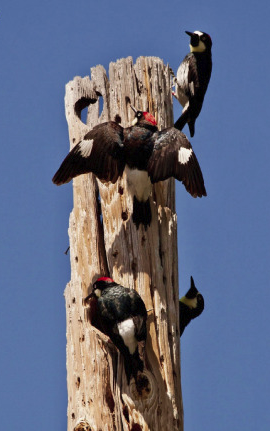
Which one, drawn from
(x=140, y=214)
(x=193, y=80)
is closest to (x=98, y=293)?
(x=140, y=214)

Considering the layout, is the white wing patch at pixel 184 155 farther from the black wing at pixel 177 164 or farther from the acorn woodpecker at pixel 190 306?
the acorn woodpecker at pixel 190 306

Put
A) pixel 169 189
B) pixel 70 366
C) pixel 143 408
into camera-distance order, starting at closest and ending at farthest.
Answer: pixel 143 408
pixel 70 366
pixel 169 189

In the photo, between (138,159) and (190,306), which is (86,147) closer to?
(138,159)

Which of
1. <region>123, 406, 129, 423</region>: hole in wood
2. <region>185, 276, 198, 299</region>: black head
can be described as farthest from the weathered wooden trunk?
<region>185, 276, 198, 299</region>: black head

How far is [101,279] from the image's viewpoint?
5855 mm

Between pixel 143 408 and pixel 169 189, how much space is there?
1.80 meters

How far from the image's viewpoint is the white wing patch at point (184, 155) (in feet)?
19.6

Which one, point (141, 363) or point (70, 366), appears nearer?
point (141, 363)

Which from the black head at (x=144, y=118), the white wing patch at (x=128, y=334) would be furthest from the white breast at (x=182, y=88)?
the white wing patch at (x=128, y=334)

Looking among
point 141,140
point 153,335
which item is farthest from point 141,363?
point 141,140

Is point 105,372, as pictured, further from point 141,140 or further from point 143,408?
point 141,140

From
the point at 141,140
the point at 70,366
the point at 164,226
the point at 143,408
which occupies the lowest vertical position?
the point at 143,408

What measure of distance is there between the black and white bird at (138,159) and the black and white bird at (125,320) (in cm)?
64

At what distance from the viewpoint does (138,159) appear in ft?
19.9
